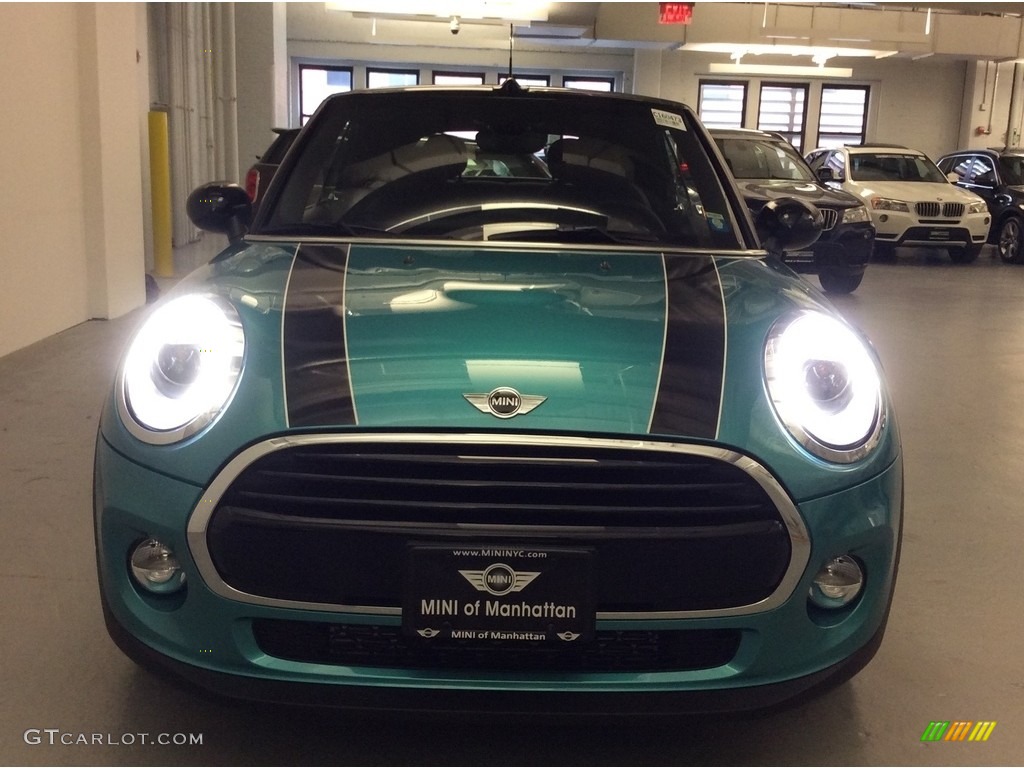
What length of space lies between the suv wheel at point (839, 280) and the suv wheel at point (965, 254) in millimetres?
3623

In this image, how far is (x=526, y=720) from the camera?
144 cm

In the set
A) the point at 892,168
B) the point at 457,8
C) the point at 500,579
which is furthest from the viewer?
the point at 457,8

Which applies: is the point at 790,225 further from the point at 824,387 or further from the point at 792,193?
the point at 792,193

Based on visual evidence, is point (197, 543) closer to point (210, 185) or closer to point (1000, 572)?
point (210, 185)

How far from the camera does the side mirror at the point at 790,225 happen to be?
8.54 feet

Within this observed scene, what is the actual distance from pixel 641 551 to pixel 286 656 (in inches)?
21.4

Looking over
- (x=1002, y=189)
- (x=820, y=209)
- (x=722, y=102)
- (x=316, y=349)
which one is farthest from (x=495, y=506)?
(x=722, y=102)

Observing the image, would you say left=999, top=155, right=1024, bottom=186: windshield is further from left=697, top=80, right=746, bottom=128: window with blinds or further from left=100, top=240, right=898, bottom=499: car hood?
left=100, top=240, right=898, bottom=499: car hood

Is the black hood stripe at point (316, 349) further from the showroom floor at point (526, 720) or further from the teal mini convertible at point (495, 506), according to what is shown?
the showroom floor at point (526, 720)

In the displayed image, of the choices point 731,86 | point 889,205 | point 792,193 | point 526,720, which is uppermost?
point 731,86

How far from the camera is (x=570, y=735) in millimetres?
1757

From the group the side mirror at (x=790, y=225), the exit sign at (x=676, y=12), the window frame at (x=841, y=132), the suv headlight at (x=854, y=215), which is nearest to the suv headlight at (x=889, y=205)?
the suv headlight at (x=854, y=215)

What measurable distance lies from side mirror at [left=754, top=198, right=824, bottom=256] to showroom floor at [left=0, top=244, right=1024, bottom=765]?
0.89m

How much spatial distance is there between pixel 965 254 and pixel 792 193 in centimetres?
398
